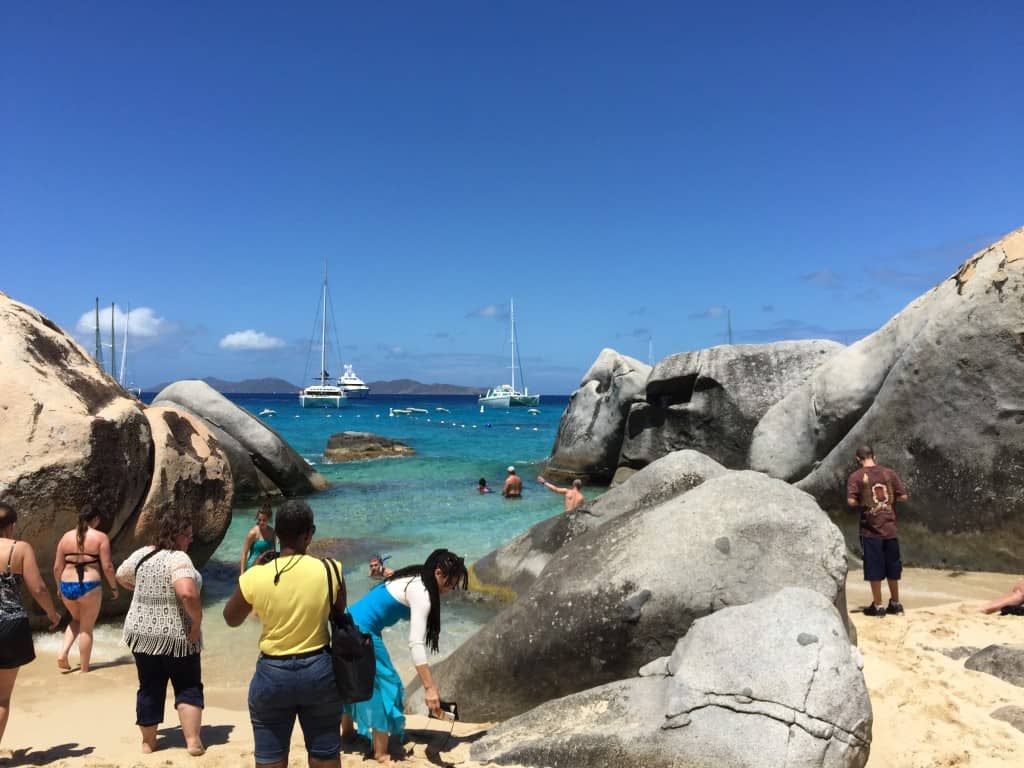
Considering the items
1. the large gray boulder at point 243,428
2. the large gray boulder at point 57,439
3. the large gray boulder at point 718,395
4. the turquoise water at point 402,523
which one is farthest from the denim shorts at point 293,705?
the large gray boulder at point 718,395

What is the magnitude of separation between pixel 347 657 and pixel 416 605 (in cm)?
99

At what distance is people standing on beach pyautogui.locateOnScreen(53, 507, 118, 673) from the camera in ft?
22.4

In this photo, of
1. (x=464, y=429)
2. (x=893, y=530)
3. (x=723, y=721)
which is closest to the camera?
(x=723, y=721)

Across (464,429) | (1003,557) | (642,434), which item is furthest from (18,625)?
(464,429)

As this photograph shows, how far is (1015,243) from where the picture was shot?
930cm

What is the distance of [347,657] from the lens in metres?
3.42

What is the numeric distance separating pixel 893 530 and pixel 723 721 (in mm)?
4525

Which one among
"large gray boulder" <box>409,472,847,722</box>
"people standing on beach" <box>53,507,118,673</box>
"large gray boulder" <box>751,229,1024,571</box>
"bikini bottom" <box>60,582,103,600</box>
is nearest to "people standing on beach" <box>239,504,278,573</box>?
"people standing on beach" <box>53,507,118,673</box>

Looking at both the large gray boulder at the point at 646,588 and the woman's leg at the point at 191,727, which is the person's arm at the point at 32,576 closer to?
the woman's leg at the point at 191,727

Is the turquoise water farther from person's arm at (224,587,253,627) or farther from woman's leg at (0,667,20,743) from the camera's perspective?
person's arm at (224,587,253,627)

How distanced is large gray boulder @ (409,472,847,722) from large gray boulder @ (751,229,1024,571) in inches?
180

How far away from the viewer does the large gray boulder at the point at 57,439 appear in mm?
7305

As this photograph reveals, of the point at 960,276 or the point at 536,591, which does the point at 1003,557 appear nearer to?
the point at 960,276

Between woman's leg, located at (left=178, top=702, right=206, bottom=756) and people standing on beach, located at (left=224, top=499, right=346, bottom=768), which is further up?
people standing on beach, located at (left=224, top=499, right=346, bottom=768)
